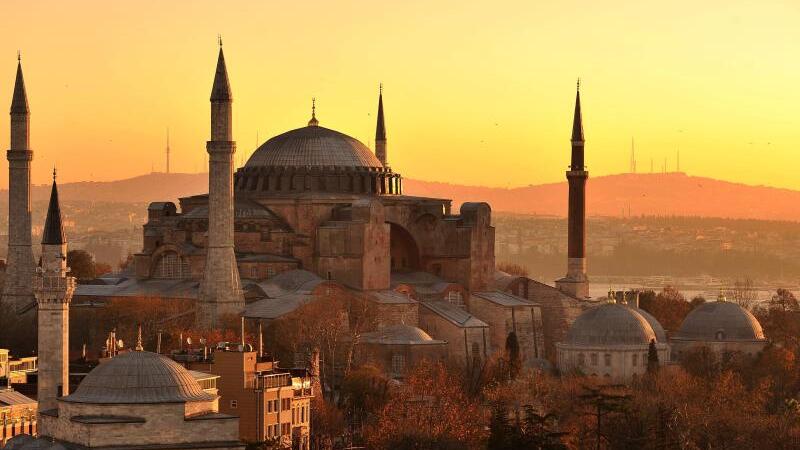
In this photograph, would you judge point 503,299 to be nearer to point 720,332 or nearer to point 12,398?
point 720,332

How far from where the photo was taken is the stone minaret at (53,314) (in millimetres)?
70938

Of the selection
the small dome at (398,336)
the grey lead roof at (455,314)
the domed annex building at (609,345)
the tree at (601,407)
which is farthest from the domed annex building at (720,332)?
the tree at (601,407)

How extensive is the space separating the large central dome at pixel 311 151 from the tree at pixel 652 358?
57.9 feet

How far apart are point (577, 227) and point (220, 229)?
22.5m

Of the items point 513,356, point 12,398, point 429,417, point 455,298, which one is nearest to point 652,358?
point 513,356

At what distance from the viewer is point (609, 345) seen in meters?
91.8

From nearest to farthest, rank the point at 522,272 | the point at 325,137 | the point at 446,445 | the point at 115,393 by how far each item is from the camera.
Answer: the point at 115,393, the point at 446,445, the point at 325,137, the point at 522,272

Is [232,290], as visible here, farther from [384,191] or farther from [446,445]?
[446,445]

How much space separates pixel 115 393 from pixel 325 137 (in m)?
44.2

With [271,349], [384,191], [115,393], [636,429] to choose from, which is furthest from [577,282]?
[115,393]

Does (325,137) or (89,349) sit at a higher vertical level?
(325,137)

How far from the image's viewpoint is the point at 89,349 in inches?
3583

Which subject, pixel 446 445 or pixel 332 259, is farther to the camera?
pixel 332 259

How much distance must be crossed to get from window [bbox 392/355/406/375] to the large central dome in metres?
16.5
